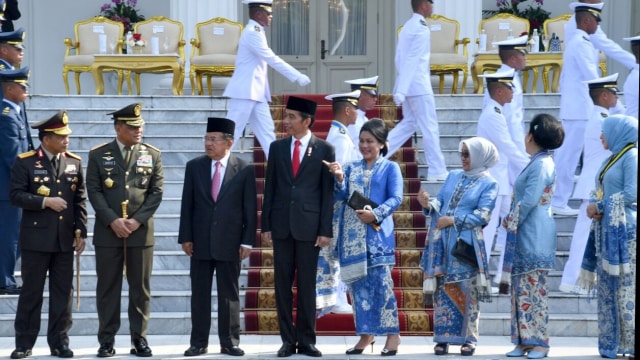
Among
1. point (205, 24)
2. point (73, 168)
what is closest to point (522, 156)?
point (73, 168)

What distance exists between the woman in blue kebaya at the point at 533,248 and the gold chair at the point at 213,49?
7.74 metres

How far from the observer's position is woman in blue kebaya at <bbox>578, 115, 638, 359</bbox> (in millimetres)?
8922

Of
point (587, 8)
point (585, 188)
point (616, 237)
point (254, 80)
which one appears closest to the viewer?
point (616, 237)

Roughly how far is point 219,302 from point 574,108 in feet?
14.5

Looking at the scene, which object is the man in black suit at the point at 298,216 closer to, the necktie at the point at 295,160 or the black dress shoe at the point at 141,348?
the necktie at the point at 295,160

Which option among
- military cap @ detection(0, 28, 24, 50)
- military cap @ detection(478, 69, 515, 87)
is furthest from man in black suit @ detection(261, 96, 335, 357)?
military cap @ detection(0, 28, 24, 50)

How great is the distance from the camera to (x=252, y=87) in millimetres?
12266

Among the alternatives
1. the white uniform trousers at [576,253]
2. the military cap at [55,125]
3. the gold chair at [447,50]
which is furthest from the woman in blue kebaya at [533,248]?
the gold chair at [447,50]

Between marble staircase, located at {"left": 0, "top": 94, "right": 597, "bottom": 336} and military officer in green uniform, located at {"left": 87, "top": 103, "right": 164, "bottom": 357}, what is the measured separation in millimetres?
1028

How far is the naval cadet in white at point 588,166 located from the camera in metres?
10.6

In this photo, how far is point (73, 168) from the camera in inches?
365

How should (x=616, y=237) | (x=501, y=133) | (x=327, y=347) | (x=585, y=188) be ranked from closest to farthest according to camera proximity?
1. (x=616, y=237)
2. (x=327, y=347)
3. (x=501, y=133)
4. (x=585, y=188)

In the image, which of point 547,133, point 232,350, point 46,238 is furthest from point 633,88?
point 46,238

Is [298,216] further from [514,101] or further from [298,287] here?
[514,101]
